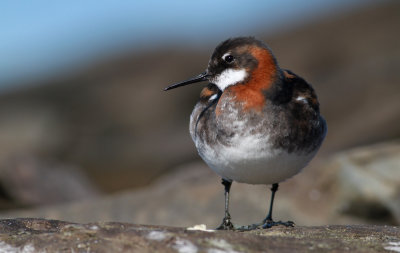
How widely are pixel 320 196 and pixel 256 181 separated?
14.3 ft

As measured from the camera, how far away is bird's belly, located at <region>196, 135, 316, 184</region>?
723cm

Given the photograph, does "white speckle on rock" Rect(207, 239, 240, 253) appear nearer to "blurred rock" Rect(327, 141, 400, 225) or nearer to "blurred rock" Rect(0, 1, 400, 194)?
"blurred rock" Rect(327, 141, 400, 225)

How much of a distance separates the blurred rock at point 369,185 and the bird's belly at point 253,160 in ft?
12.0

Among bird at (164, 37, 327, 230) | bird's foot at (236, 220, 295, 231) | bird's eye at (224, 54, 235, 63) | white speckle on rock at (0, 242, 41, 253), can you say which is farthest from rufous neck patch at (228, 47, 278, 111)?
white speckle on rock at (0, 242, 41, 253)

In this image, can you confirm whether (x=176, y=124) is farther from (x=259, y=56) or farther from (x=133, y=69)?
(x=259, y=56)

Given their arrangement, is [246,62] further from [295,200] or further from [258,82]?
[295,200]

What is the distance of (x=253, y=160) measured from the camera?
23.8ft

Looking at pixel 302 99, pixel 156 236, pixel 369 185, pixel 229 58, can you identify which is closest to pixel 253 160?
pixel 302 99

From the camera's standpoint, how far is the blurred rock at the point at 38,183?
1506cm

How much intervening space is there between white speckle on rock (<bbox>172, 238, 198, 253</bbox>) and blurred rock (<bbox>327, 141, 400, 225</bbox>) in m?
6.59

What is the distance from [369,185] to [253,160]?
4452 mm

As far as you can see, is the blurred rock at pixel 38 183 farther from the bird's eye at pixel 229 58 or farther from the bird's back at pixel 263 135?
the bird's eye at pixel 229 58

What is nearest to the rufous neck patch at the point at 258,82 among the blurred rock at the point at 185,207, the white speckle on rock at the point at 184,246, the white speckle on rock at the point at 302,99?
the white speckle on rock at the point at 302,99

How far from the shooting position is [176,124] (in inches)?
1208
